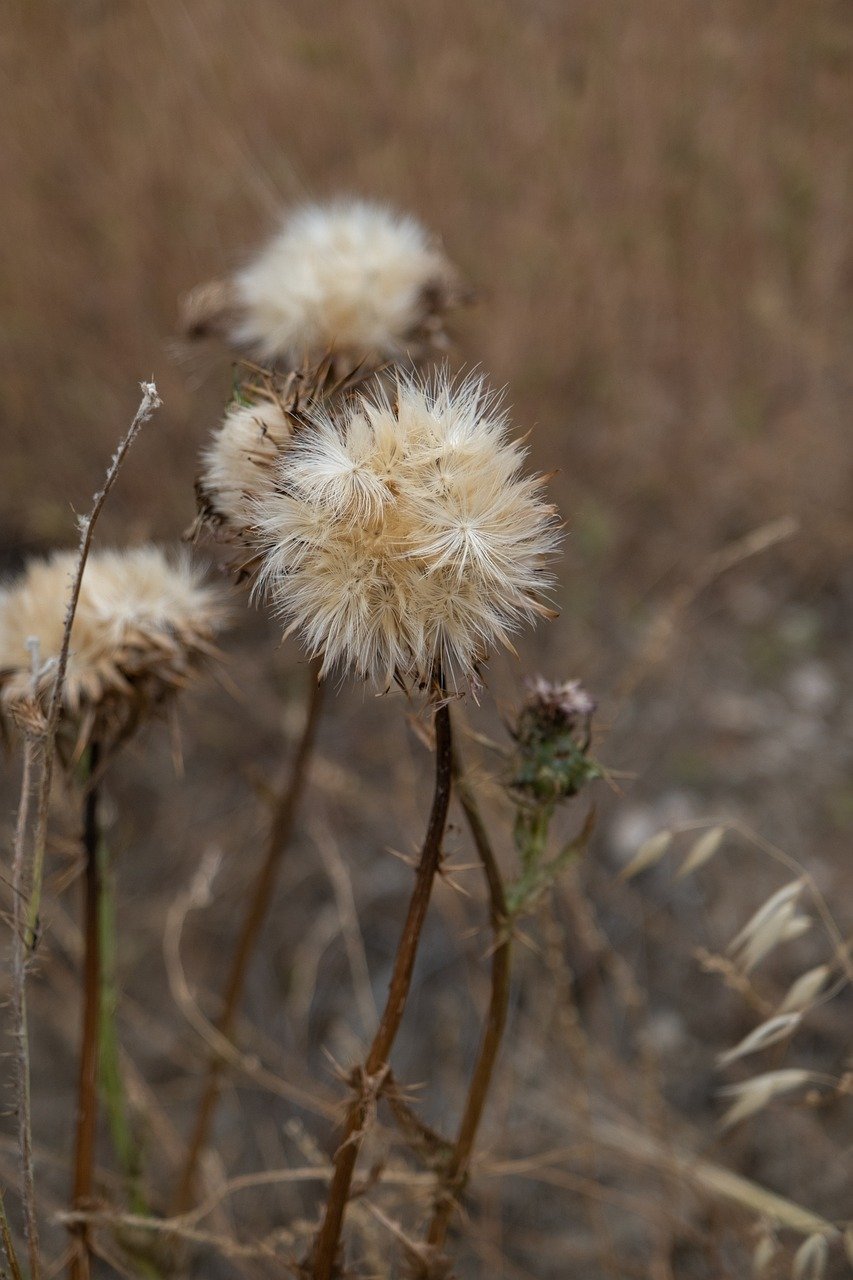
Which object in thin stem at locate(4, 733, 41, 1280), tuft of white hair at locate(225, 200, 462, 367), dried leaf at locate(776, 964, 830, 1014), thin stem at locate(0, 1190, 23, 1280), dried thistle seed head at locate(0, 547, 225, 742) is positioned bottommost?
thin stem at locate(0, 1190, 23, 1280)

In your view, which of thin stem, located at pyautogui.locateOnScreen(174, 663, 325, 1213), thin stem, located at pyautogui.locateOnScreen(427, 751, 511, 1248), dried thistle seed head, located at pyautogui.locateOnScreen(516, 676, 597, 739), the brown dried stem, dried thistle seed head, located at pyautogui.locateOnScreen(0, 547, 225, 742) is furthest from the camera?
thin stem, located at pyautogui.locateOnScreen(174, 663, 325, 1213)

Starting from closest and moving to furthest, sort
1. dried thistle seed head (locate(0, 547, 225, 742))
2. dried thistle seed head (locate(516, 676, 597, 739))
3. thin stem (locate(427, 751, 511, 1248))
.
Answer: thin stem (locate(427, 751, 511, 1248)) → dried thistle seed head (locate(516, 676, 597, 739)) → dried thistle seed head (locate(0, 547, 225, 742))

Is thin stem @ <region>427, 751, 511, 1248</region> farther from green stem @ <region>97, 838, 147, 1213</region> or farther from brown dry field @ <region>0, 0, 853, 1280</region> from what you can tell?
brown dry field @ <region>0, 0, 853, 1280</region>

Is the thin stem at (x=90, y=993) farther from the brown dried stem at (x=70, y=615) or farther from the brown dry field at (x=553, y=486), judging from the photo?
the brown dry field at (x=553, y=486)

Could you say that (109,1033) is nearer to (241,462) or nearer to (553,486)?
(241,462)

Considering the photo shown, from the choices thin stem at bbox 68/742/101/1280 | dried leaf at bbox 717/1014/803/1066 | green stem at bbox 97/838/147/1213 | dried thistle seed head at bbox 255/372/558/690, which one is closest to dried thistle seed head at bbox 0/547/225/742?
thin stem at bbox 68/742/101/1280

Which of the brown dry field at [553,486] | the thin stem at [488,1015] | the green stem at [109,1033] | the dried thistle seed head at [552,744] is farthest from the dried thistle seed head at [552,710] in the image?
the brown dry field at [553,486]

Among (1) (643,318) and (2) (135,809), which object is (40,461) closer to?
(2) (135,809)
